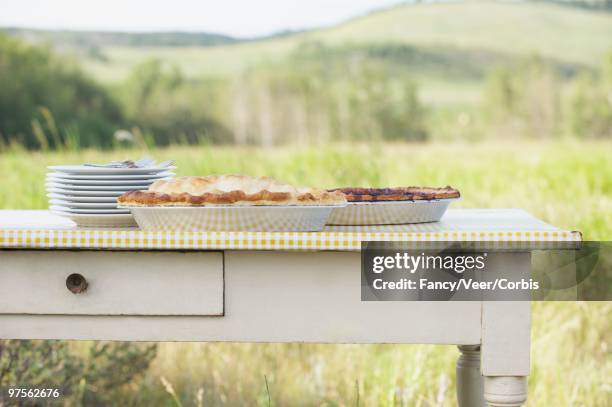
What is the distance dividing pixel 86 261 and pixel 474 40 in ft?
106

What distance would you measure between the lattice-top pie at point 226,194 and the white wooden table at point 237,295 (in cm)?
5

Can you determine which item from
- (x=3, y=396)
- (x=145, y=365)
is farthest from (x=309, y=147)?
(x=3, y=396)

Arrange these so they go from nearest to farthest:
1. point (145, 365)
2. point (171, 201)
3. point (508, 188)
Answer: point (171, 201) → point (145, 365) → point (508, 188)

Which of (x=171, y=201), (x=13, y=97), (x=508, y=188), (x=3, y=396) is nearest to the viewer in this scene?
(x=171, y=201)

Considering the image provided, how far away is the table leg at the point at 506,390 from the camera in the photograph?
137 cm

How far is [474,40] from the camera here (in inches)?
1275

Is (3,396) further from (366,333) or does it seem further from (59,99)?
(59,99)

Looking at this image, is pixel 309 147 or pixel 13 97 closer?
pixel 309 147

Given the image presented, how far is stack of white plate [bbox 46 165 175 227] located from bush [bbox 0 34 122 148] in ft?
68.7

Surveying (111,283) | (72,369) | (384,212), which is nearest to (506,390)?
(384,212)

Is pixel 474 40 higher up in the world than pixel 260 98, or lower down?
higher up

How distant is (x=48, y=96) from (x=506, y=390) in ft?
79.2

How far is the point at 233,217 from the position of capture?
4.47ft
